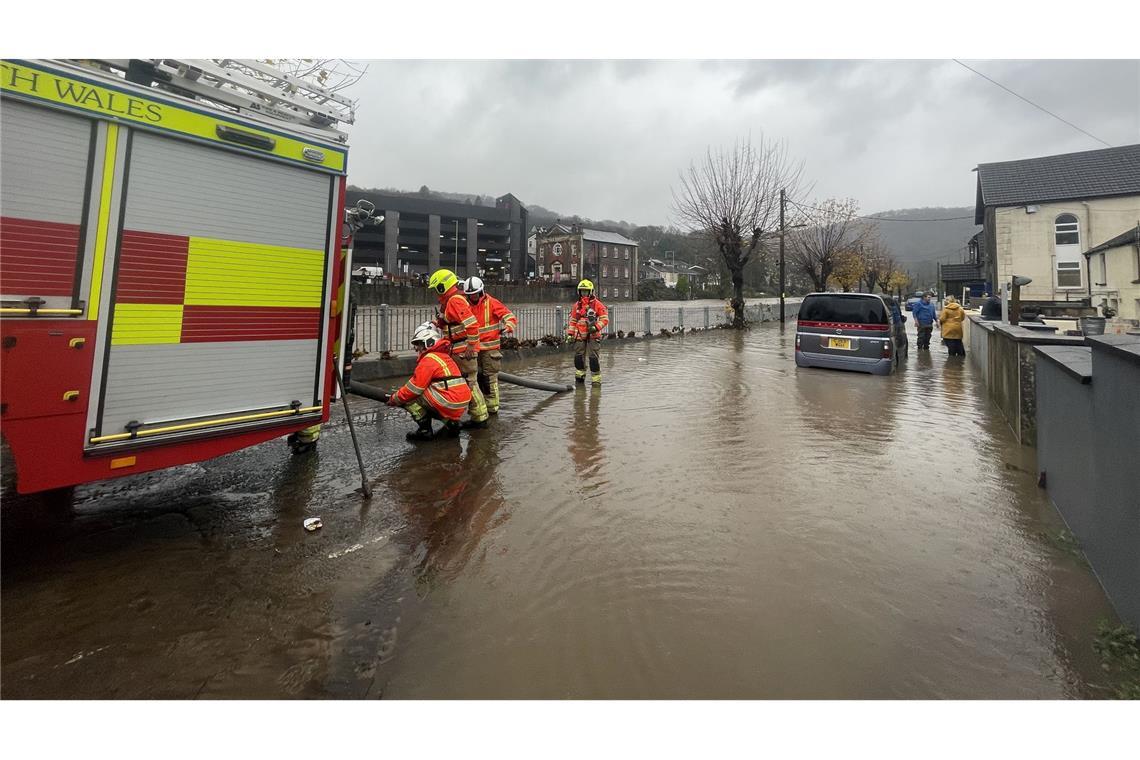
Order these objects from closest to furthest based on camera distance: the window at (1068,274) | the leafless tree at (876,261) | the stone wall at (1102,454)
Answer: the stone wall at (1102,454) → the window at (1068,274) → the leafless tree at (876,261)

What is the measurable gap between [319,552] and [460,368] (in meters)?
3.24

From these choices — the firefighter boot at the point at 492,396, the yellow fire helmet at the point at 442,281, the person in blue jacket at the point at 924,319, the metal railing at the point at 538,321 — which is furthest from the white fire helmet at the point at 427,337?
the person in blue jacket at the point at 924,319

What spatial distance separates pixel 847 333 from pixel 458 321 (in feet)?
27.7

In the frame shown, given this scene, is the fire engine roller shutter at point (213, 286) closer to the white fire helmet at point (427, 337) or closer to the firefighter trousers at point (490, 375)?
the white fire helmet at point (427, 337)

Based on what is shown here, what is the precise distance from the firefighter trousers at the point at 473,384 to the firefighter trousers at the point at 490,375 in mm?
511

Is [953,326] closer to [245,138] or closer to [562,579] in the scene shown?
[562,579]

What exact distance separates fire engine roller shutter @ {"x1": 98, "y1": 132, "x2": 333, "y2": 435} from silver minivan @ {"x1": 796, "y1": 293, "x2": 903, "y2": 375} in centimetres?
1001

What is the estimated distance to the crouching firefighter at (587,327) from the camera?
10062mm

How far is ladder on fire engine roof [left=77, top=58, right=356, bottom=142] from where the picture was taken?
11.4ft

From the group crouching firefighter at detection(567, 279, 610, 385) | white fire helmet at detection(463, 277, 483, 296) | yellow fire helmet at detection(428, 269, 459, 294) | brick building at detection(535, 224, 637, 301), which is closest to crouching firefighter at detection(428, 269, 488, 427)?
yellow fire helmet at detection(428, 269, 459, 294)

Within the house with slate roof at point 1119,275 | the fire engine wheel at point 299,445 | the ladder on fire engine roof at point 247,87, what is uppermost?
the house with slate roof at point 1119,275

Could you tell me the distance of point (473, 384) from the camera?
6.86 metres

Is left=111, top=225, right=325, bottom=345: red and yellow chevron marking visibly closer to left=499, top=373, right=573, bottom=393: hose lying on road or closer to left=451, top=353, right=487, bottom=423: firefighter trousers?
left=451, top=353, right=487, bottom=423: firefighter trousers

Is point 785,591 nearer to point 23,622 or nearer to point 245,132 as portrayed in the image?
point 23,622
